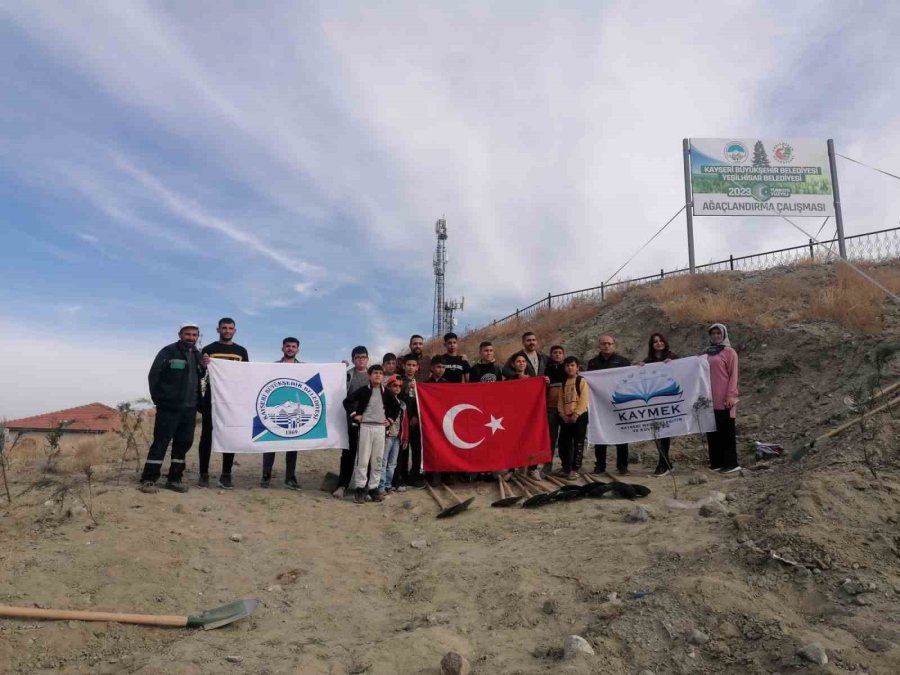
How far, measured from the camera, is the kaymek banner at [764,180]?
14773 millimetres

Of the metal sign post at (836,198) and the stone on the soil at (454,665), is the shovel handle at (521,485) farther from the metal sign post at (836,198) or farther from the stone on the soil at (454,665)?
the metal sign post at (836,198)

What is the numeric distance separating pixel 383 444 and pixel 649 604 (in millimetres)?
4062

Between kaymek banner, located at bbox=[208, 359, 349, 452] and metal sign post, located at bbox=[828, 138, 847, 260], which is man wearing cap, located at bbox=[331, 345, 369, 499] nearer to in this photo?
kaymek banner, located at bbox=[208, 359, 349, 452]

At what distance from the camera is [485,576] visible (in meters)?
4.52

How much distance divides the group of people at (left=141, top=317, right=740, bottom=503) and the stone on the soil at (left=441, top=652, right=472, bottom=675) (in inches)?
156

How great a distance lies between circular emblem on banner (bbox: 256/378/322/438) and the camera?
24.0 ft

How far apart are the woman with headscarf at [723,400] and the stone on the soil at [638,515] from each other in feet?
6.88

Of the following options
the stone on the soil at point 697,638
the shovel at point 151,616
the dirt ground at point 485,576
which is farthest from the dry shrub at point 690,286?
the shovel at point 151,616

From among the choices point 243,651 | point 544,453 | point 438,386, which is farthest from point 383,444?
point 243,651

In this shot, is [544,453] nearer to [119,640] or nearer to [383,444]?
[383,444]

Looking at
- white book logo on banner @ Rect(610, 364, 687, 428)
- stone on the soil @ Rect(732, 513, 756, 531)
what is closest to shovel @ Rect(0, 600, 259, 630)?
stone on the soil @ Rect(732, 513, 756, 531)

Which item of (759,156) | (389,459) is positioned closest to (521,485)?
(389,459)

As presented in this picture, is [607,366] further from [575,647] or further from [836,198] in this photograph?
[836,198]

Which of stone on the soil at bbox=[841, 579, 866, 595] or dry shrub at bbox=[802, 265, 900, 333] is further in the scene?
dry shrub at bbox=[802, 265, 900, 333]
